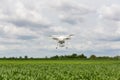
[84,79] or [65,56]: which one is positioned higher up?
[65,56]

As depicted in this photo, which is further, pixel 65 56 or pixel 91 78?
pixel 65 56

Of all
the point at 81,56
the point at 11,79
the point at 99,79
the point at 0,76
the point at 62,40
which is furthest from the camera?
the point at 81,56

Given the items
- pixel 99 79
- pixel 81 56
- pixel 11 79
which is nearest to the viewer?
pixel 11 79

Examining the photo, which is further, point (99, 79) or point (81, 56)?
point (81, 56)

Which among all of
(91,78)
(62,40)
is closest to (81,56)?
(62,40)

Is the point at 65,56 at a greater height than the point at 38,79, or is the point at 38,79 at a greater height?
the point at 65,56

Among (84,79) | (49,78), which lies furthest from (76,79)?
(49,78)

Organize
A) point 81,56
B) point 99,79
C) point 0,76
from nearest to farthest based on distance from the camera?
point 0,76 < point 99,79 < point 81,56

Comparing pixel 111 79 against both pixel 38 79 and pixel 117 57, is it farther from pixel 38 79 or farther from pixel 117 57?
pixel 117 57

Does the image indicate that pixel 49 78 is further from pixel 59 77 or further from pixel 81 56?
pixel 81 56
